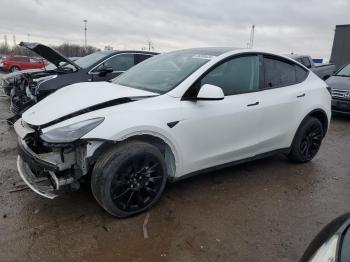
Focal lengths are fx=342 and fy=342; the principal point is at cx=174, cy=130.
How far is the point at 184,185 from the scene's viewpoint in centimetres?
411

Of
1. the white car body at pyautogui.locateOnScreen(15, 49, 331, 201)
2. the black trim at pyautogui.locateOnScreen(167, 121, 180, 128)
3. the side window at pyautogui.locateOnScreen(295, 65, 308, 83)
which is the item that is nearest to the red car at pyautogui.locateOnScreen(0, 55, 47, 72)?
the side window at pyautogui.locateOnScreen(295, 65, 308, 83)

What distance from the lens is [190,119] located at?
11.3 feet

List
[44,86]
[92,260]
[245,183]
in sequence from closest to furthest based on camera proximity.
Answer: [92,260], [245,183], [44,86]

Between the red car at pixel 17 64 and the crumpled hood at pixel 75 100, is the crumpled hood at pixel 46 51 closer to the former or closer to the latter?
the crumpled hood at pixel 75 100

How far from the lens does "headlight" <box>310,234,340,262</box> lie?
170cm

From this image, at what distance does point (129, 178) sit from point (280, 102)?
87.5 inches

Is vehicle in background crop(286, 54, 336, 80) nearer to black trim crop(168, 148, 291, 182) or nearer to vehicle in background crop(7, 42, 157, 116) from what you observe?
vehicle in background crop(7, 42, 157, 116)

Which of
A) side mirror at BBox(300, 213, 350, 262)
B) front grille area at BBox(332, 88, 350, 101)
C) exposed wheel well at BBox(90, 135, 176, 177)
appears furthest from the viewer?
front grille area at BBox(332, 88, 350, 101)

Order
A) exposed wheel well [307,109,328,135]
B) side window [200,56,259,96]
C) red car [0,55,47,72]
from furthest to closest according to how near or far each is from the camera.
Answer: red car [0,55,47,72] → exposed wheel well [307,109,328,135] → side window [200,56,259,96]

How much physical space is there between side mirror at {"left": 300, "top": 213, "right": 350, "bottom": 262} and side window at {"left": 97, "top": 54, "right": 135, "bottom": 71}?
629 cm

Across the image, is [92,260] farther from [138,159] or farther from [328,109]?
[328,109]

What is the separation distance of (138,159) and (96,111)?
1.92 feet

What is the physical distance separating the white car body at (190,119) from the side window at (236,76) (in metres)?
0.08

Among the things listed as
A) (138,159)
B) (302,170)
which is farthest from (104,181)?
(302,170)
